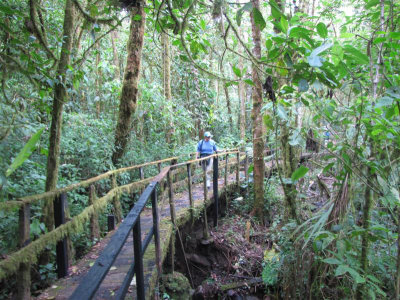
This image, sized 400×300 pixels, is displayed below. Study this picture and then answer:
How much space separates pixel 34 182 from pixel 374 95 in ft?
15.1

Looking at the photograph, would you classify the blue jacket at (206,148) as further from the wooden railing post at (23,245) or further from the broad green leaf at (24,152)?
the broad green leaf at (24,152)

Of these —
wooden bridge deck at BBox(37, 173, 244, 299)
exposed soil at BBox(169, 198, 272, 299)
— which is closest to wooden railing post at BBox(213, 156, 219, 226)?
exposed soil at BBox(169, 198, 272, 299)

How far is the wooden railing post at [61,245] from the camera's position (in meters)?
3.19

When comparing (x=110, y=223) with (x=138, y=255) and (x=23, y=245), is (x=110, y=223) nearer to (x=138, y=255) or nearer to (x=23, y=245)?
(x=23, y=245)

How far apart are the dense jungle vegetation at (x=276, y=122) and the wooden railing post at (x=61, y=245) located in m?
0.25

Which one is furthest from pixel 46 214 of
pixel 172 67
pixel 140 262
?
pixel 172 67

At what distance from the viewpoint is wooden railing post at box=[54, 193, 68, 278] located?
3.19m

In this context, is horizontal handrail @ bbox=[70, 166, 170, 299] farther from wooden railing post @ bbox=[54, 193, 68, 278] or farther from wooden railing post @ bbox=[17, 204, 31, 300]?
wooden railing post @ bbox=[54, 193, 68, 278]

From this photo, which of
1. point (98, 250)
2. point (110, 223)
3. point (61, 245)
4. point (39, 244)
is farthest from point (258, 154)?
point (39, 244)

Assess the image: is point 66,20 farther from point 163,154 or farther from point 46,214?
point 163,154

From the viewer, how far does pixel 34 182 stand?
4348 mm

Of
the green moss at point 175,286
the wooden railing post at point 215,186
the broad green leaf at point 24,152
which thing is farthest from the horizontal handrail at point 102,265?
the wooden railing post at point 215,186

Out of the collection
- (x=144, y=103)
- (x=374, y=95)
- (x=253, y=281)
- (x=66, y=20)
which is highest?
(x=66, y=20)

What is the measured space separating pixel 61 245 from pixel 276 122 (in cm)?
282
